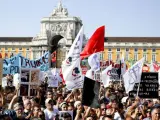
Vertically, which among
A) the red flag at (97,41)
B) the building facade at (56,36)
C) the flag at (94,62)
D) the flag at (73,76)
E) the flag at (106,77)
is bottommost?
the flag at (106,77)

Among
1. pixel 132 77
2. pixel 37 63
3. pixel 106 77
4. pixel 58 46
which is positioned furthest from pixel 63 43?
pixel 132 77

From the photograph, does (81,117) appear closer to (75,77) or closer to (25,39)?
(75,77)

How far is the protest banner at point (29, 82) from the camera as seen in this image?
35.8 feet

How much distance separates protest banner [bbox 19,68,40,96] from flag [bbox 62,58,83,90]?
888 mm

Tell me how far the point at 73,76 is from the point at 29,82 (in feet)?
4.94

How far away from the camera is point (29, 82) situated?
37.0 feet

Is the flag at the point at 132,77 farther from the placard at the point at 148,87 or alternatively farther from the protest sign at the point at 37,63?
the protest sign at the point at 37,63

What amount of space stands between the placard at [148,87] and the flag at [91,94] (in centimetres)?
372

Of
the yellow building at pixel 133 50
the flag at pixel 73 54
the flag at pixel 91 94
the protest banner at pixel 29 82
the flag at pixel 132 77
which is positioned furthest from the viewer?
the yellow building at pixel 133 50


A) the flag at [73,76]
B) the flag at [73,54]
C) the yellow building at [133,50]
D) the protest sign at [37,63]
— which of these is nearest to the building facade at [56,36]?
the yellow building at [133,50]

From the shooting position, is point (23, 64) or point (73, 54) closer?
point (73, 54)

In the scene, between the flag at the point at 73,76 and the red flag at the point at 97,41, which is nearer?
the flag at the point at 73,76

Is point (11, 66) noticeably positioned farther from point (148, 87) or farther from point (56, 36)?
point (56, 36)

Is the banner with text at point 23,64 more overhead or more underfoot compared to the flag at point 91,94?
more overhead
